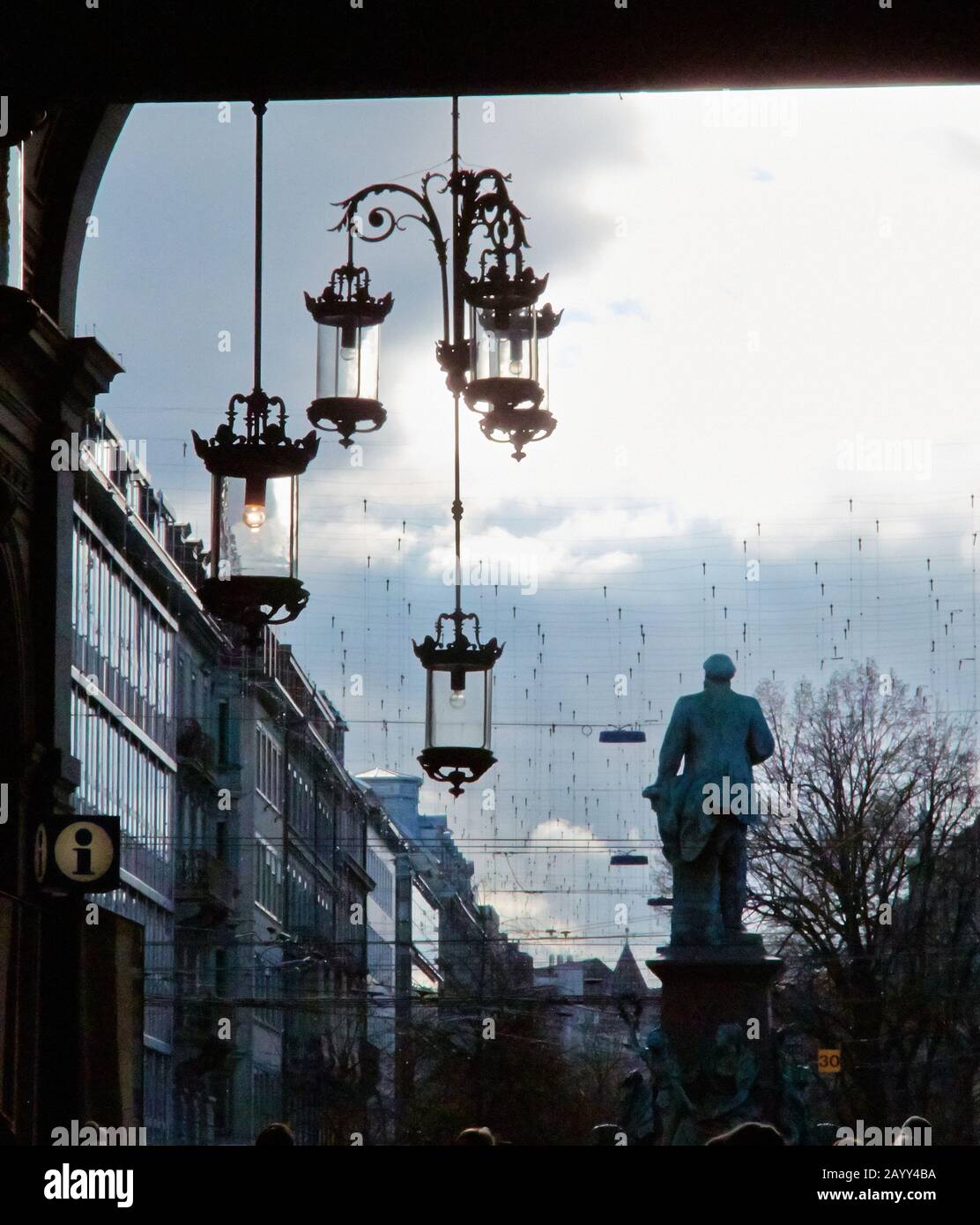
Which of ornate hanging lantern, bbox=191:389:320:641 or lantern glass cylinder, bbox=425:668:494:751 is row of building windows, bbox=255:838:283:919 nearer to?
lantern glass cylinder, bbox=425:668:494:751

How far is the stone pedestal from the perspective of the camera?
758 inches

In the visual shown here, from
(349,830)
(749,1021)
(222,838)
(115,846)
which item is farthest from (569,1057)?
(115,846)

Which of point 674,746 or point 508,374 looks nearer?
point 508,374

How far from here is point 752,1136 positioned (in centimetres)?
629

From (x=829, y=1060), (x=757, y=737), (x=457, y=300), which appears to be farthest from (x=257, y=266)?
(x=829, y=1060)

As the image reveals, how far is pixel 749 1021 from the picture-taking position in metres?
19.4

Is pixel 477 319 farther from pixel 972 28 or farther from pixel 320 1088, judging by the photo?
pixel 320 1088

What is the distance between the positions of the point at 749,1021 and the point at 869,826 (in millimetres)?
22377

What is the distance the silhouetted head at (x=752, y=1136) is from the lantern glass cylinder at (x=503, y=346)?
4541 millimetres

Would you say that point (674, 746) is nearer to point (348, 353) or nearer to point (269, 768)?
point (348, 353)

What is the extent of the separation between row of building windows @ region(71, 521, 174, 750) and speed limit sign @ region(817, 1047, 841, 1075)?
534 inches

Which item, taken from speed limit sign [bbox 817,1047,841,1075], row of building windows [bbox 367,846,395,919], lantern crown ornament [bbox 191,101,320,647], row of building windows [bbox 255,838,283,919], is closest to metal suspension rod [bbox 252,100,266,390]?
lantern crown ornament [bbox 191,101,320,647]

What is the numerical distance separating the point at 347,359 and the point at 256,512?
1.38 metres
